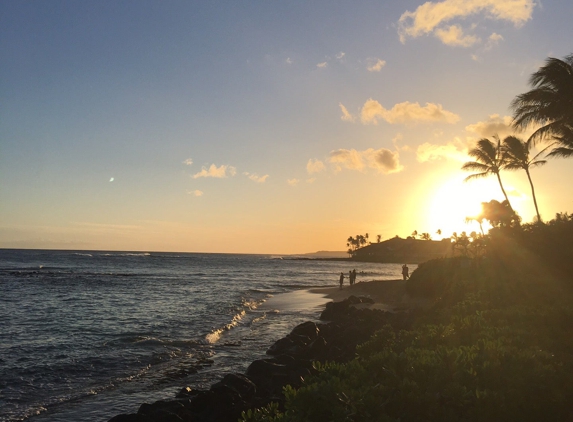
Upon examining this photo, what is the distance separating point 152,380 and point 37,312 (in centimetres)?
1817

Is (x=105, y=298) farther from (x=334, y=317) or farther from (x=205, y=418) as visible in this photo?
(x=205, y=418)

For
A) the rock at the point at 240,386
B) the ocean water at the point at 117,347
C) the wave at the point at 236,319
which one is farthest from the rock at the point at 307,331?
the rock at the point at 240,386

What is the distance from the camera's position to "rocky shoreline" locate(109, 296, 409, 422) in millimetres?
9406

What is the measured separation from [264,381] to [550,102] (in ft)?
77.9

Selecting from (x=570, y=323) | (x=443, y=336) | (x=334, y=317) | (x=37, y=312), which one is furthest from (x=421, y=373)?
(x=37, y=312)

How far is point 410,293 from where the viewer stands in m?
33.8

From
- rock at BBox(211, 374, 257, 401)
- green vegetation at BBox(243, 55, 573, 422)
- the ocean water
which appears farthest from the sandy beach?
rock at BBox(211, 374, 257, 401)

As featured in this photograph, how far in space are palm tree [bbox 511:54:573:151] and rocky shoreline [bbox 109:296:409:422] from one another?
54.9ft

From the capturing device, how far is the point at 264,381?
39.7 feet

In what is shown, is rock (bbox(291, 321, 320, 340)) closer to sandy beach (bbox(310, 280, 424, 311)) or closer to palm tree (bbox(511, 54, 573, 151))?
sandy beach (bbox(310, 280, 424, 311))

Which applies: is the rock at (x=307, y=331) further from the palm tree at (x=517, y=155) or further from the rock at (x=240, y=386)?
the palm tree at (x=517, y=155)

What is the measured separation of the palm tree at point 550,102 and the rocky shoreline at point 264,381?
16747mm

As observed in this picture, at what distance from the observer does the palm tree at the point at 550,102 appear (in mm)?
24203

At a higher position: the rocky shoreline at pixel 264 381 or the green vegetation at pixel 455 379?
the green vegetation at pixel 455 379
